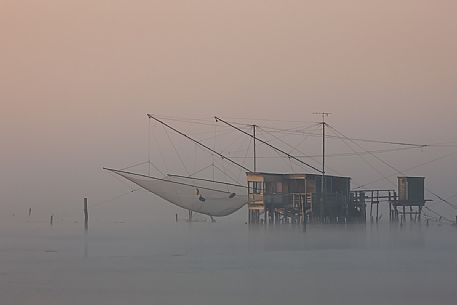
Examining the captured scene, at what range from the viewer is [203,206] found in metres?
61.9

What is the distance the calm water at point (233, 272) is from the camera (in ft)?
92.4

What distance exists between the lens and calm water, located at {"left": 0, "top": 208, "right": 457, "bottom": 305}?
2816 centimetres

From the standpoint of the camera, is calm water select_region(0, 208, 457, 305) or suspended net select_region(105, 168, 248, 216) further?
suspended net select_region(105, 168, 248, 216)

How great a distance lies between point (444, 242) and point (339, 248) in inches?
475

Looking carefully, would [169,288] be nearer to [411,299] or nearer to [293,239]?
[411,299]

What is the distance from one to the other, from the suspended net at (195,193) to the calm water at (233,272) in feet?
14.3

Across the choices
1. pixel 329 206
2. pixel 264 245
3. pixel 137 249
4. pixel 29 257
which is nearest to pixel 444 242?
pixel 329 206

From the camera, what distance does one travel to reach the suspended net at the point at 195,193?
61000mm

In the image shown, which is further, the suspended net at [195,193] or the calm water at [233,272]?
the suspended net at [195,193]

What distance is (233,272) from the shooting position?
35.5 metres

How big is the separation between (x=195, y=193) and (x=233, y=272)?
2593 centimetres

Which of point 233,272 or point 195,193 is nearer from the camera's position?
point 233,272

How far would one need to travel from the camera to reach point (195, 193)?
61.2 metres

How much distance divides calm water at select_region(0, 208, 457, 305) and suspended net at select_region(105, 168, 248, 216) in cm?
436
